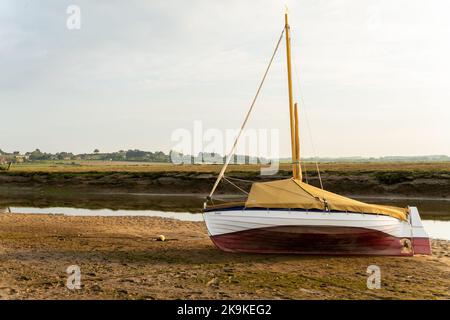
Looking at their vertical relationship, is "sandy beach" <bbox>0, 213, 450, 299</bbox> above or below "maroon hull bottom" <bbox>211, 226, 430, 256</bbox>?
below

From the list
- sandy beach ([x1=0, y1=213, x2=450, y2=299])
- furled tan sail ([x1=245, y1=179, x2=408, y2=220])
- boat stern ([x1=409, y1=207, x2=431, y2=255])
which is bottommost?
sandy beach ([x1=0, y1=213, x2=450, y2=299])

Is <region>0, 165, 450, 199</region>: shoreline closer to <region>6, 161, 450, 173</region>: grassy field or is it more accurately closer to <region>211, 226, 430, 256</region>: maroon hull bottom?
<region>6, 161, 450, 173</region>: grassy field

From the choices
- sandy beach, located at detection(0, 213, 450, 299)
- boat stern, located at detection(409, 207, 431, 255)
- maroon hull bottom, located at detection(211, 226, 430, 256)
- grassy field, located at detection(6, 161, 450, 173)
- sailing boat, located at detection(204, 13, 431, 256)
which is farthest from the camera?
grassy field, located at detection(6, 161, 450, 173)

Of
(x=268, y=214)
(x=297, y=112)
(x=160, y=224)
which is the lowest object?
(x=160, y=224)

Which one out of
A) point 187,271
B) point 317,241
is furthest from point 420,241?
point 187,271

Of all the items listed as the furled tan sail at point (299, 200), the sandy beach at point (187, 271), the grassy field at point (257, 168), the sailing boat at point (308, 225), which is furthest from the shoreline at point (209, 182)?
the sailing boat at point (308, 225)

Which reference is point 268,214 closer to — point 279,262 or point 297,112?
point 279,262

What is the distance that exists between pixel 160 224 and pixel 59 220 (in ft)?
22.0

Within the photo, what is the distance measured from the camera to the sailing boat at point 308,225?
15508mm

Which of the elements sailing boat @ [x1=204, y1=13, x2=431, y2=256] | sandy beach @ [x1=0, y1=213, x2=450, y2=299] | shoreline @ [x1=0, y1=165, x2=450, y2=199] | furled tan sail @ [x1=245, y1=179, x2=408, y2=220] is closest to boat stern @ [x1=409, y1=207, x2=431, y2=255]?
sailing boat @ [x1=204, y1=13, x2=431, y2=256]

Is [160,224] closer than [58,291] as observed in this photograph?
No

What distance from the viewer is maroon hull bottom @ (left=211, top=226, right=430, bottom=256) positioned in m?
15.7

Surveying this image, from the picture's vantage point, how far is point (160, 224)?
26.1m
